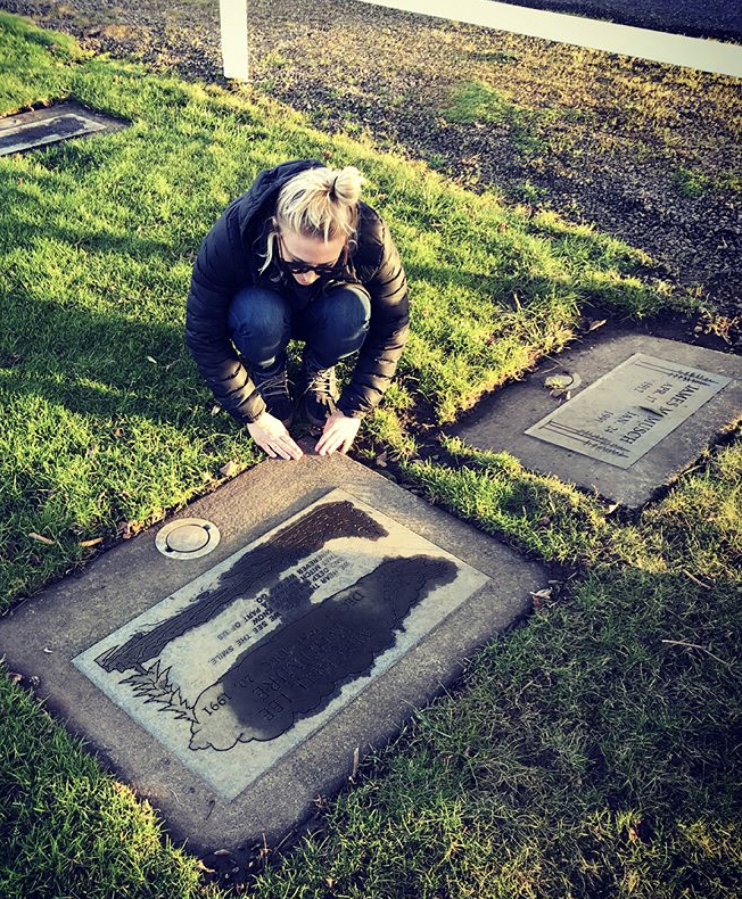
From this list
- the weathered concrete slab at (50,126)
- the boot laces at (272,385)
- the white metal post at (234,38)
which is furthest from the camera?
the white metal post at (234,38)

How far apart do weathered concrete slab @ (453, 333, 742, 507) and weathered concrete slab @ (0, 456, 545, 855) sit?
649mm

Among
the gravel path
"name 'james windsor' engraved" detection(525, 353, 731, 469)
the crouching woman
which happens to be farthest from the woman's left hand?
the gravel path

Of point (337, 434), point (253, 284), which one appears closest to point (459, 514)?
point (337, 434)

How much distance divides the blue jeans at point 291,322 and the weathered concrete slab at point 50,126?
360 cm

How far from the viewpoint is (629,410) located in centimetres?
384

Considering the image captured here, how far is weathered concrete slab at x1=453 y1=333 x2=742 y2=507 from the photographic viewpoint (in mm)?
3512

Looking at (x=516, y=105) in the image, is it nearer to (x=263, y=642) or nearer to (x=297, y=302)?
(x=297, y=302)

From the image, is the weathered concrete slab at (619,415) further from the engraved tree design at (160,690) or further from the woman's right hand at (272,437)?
the engraved tree design at (160,690)

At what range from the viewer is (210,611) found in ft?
9.22

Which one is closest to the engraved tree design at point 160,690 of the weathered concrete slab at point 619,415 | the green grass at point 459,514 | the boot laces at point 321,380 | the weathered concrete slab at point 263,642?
the weathered concrete slab at point 263,642

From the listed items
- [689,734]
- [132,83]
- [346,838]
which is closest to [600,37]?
[132,83]

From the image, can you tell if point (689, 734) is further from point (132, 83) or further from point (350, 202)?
point (132, 83)

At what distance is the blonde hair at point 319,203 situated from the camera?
8.21 ft

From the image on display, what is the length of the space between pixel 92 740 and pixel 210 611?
0.58 meters
